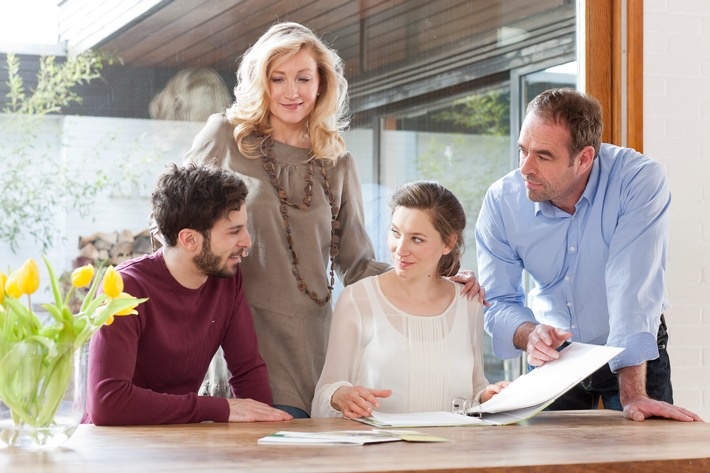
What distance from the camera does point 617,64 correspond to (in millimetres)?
3582

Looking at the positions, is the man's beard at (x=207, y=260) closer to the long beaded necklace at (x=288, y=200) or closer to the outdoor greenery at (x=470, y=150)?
the long beaded necklace at (x=288, y=200)

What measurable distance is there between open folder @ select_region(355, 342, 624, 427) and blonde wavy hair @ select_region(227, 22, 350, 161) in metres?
0.87

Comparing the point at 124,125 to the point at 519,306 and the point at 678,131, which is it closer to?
the point at 519,306

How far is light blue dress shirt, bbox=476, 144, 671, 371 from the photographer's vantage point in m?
2.38

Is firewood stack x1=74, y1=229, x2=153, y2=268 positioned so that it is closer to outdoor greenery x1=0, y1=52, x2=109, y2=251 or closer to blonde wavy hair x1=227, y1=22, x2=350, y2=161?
outdoor greenery x1=0, y1=52, x2=109, y2=251

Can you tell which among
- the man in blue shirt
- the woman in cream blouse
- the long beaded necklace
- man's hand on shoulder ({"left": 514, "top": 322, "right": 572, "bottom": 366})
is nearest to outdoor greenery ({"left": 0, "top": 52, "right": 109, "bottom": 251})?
the long beaded necklace

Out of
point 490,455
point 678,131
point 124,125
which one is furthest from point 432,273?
point 678,131

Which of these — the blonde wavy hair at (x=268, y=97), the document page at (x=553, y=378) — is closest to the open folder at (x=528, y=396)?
the document page at (x=553, y=378)

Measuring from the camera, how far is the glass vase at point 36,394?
1578mm

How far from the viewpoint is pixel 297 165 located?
2.61 m

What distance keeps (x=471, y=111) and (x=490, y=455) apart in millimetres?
2145

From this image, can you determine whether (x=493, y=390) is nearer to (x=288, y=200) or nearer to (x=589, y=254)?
(x=589, y=254)

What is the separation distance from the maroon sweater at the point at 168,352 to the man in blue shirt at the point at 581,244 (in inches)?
Answer: 26.9

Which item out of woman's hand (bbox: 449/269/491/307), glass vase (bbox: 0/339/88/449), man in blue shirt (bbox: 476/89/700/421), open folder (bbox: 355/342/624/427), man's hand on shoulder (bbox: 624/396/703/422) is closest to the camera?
glass vase (bbox: 0/339/88/449)
